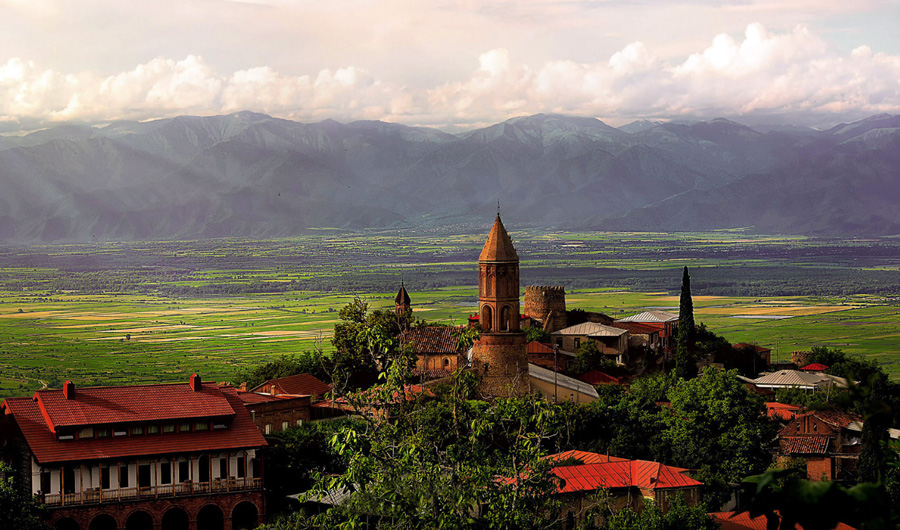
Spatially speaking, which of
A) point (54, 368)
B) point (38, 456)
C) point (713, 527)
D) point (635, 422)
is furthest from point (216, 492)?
point (54, 368)

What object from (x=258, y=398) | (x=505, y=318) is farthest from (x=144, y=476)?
(x=505, y=318)

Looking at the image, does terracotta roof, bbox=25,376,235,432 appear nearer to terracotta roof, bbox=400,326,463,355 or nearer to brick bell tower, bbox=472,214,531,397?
brick bell tower, bbox=472,214,531,397

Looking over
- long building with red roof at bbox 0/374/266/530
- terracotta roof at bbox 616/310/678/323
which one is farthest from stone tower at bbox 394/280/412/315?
long building with red roof at bbox 0/374/266/530

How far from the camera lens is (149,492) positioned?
133 feet

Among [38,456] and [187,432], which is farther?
[187,432]

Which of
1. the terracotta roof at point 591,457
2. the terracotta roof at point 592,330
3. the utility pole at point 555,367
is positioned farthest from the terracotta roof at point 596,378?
the terracotta roof at point 591,457

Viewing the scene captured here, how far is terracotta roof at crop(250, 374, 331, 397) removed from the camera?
6112cm

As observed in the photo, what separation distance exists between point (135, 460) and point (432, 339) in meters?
29.6

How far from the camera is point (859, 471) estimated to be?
48.5 meters

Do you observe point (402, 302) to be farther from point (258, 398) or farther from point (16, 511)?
point (16, 511)

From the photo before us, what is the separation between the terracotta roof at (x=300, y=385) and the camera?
61125 millimetres

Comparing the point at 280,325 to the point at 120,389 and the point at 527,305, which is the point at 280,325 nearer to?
the point at 527,305

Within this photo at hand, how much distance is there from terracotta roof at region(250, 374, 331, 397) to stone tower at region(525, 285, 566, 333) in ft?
83.6

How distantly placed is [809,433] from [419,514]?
1374 inches
